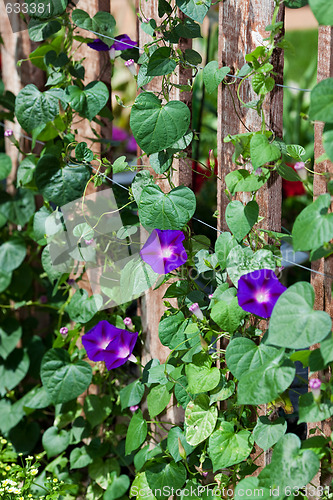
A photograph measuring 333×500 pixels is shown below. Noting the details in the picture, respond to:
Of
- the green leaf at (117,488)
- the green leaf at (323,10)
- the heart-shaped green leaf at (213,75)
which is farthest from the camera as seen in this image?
the green leaf at (117,488)

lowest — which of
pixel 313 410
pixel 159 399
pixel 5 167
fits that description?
pixel 159 399

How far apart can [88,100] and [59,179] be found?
0.21m

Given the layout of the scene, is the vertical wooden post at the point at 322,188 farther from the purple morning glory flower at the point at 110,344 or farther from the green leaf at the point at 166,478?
the purple morning glory flower at the point at 110,344

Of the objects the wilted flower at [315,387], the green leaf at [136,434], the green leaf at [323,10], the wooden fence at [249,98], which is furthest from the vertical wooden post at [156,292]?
the wilted flower at [315,387]

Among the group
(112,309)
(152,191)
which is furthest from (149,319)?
(152,191)

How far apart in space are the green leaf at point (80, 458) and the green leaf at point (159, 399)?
0.41m

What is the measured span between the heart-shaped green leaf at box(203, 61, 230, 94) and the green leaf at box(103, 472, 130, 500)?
1.03 meters

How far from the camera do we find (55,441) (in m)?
1.68

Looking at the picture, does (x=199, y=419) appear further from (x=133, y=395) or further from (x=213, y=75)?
(x=213, y=75)

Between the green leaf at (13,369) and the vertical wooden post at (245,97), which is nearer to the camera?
the vertical wooden post at (245,97)

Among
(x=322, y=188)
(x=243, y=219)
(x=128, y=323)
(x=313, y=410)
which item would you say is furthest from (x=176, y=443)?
(x=322, y=188)

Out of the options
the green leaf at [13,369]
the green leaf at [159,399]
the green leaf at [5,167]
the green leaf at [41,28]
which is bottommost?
the green leaf at [13,369]

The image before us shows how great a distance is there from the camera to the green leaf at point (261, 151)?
1027 millimetres

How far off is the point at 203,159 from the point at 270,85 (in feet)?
8.12
